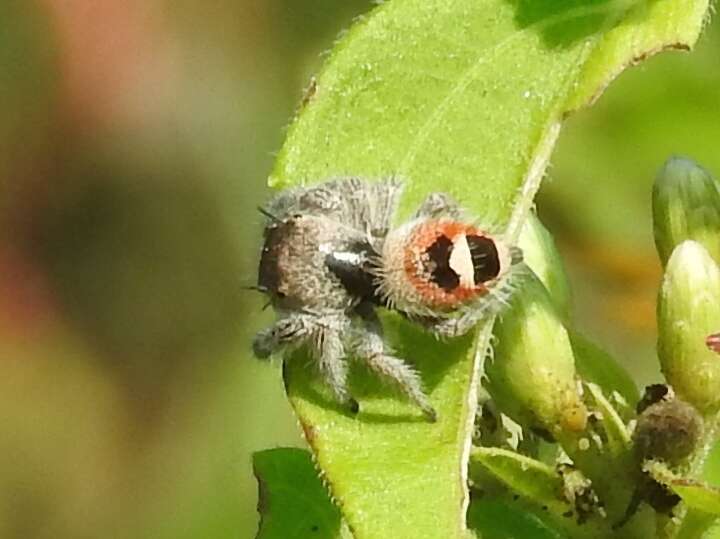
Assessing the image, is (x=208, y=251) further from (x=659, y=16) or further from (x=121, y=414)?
(x=659, y=16)

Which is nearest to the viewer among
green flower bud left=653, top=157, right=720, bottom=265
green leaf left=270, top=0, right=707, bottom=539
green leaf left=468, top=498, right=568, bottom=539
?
green leaf left=270, top=0, right=707, bottom=539

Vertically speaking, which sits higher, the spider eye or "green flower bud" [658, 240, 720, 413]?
the spider eye

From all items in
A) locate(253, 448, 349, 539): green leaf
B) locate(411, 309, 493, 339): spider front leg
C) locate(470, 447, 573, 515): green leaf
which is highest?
locate(411, 309, 493, 339): spider front leg

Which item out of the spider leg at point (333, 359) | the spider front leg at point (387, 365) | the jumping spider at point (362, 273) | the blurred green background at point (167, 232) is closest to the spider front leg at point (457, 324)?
the jumping spider at point (362, 273)

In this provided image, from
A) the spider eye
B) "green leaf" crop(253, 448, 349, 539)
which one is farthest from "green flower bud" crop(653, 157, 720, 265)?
"green leaf" crop(253, 448, 349, 539)

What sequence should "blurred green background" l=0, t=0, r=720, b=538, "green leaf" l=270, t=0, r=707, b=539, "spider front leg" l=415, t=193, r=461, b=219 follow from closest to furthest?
"green leaf" l=270, t=0, r=707, b=539 → "spider front leg" l=415, t=193, r=461, b=219 → "blurred green background" l=0, t=0, r=720, b=538

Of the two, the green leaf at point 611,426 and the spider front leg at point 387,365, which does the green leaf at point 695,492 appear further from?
the spider front leg at point 387,365

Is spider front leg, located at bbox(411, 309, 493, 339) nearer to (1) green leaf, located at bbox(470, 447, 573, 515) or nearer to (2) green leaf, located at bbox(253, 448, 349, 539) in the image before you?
(1) green leaf, located at bbox(470, 447, 573, 515)
